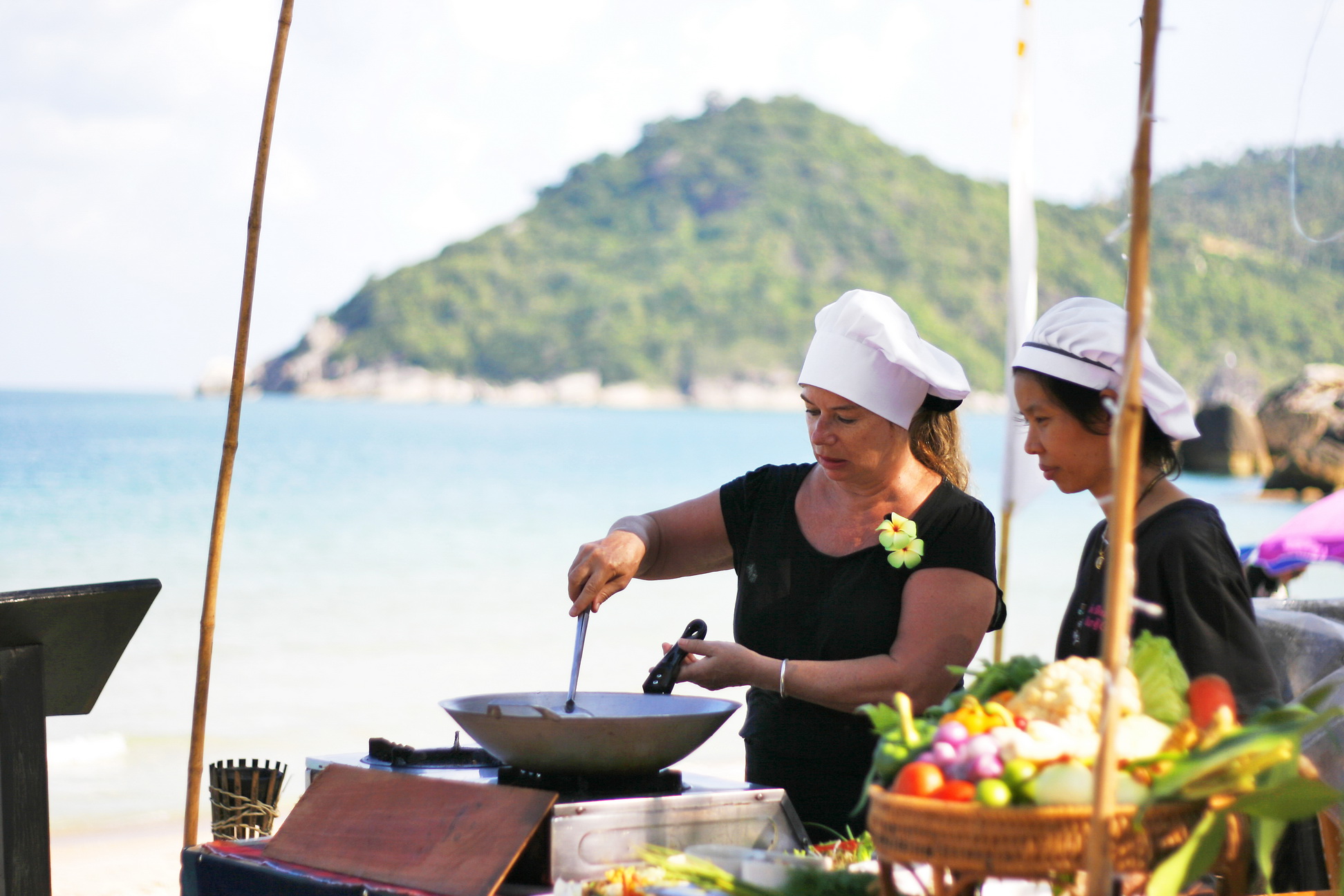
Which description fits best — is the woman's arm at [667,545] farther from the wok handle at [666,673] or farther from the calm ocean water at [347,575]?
the calm ocean water at [347,575]

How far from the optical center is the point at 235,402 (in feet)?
7.87

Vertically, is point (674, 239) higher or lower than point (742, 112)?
lower

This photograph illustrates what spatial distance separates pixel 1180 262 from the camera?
52375 millimetres

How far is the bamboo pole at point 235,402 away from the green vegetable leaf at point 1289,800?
5.75 feet

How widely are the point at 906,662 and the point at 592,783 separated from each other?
0.62 m

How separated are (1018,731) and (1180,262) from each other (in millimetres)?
55489

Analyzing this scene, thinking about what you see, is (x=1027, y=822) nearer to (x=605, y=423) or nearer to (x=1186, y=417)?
(x=1186, y=417)

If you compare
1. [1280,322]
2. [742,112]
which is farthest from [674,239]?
[1280,322]

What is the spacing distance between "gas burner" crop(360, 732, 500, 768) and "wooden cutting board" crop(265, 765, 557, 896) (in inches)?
2.6

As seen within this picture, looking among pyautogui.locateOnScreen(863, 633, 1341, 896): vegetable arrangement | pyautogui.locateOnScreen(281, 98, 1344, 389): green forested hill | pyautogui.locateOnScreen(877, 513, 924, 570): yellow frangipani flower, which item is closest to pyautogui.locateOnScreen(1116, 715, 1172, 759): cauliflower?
pyautogui.locateOnScreen(863, 633, 1341, 896): vegetable arrangement

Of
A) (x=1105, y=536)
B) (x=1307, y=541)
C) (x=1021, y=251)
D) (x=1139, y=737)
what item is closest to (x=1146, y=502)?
(x=1105, y=536)

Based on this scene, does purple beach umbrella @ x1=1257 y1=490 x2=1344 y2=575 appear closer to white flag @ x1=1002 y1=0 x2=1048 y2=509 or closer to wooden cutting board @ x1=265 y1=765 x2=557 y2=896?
white flag @ x1=1002 y1=0 x2=1048 y2=509

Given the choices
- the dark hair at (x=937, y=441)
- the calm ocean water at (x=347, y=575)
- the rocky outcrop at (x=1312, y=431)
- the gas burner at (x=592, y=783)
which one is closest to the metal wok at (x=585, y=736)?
the gas burner at (x=592, y=783)

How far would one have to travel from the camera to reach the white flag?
355 centimetres
